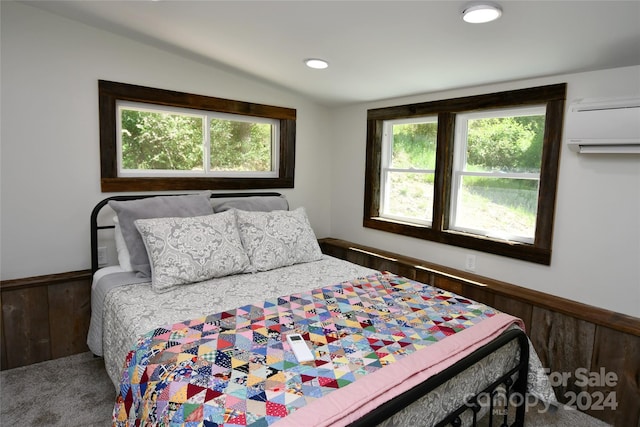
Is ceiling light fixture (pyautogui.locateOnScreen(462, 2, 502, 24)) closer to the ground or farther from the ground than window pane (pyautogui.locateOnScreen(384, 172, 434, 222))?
farther from the ground

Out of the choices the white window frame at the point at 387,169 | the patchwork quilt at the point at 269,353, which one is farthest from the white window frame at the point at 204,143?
the patchwork quilt at the point at 269,353

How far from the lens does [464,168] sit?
9.44 ft

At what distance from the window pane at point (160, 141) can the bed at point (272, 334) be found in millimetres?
359

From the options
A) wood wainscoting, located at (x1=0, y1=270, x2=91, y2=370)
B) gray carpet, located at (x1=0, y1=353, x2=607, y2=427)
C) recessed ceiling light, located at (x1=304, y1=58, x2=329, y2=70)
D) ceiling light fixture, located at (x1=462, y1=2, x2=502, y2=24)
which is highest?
recessed ceiling light, located at (x1=304, y1=58, x2=329, y2=70)

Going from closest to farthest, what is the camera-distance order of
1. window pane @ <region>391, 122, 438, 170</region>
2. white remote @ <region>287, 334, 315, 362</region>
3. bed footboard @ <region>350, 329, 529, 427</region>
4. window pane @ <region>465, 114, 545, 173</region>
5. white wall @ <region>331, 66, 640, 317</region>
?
bed footboard @ <region>350, 329, 529, 427</region>, white remote @ <region>287, 334, 315, 362</region>, white wall @ <region>331, 66, 640, 317</region>, window pane @ <region>465, 114, 545, 173</region>, window pane @ <region>391, 122, 438, 170</region>

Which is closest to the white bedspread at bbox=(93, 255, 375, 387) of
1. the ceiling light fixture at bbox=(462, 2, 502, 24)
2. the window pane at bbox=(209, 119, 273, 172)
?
the window pane at bbox=(209, 119, 273, 172)

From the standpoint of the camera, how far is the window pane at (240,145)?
10.4 ft

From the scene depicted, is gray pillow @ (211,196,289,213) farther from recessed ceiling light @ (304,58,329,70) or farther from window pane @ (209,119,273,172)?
recessed ceiling light @ (304,58,329,70)

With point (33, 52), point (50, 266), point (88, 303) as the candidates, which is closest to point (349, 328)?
point (88, 303)

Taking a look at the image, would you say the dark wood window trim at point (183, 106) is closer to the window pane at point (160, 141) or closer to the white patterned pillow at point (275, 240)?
the window pane at point (160, 141)

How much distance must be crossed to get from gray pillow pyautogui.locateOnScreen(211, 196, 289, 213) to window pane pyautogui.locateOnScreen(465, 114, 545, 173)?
1505 mm

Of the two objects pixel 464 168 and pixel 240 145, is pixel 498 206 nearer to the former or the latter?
pixel 464 168

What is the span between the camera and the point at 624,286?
6.73 ft

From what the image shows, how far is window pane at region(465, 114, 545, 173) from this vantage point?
8.01ft
